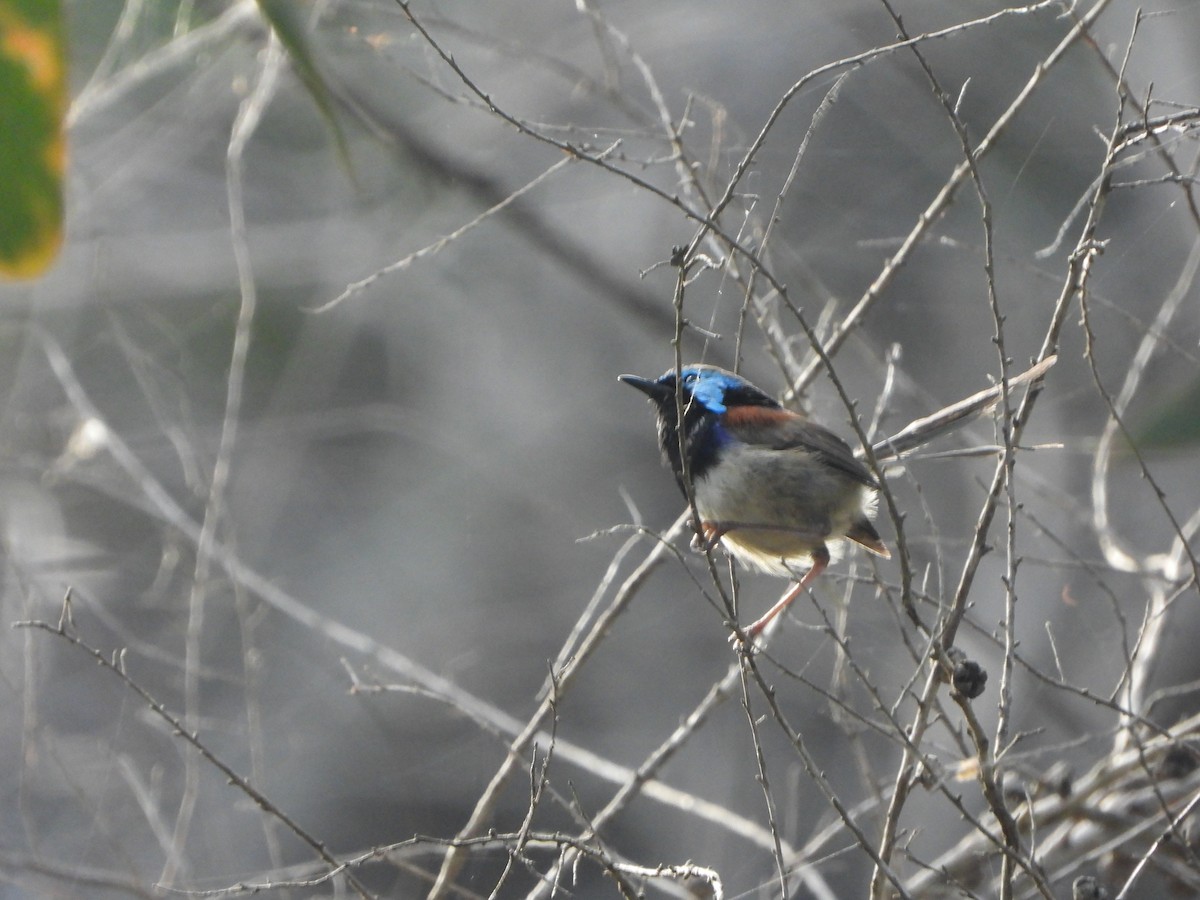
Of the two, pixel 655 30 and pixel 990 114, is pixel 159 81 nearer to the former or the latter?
pixel 655 30

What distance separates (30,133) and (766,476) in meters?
2.01

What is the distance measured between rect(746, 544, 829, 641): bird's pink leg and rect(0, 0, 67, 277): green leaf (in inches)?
77.4

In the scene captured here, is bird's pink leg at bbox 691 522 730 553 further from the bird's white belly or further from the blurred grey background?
the blurred grey background

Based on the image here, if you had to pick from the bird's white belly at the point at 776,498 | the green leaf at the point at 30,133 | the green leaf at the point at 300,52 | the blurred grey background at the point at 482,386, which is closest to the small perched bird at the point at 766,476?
the bird's white belly at the point at 776,498

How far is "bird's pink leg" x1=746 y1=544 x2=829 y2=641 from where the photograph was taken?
10.4 feet

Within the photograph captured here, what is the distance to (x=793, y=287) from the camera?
5.56 m

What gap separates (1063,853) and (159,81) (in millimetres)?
9354

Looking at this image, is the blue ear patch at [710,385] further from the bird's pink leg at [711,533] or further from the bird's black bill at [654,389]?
the bird's pink leg at [711,533]

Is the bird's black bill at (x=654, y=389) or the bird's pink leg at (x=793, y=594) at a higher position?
the bird's black bill at (x=654, y=389)

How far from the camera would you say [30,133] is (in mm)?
3127

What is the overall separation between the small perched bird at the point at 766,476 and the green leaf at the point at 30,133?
149cm

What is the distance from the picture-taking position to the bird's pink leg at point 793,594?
317 cm

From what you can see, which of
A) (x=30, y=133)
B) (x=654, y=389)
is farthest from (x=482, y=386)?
(x=30, y=133)

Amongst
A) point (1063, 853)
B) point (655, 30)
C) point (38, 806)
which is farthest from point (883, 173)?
point (38, 806)
